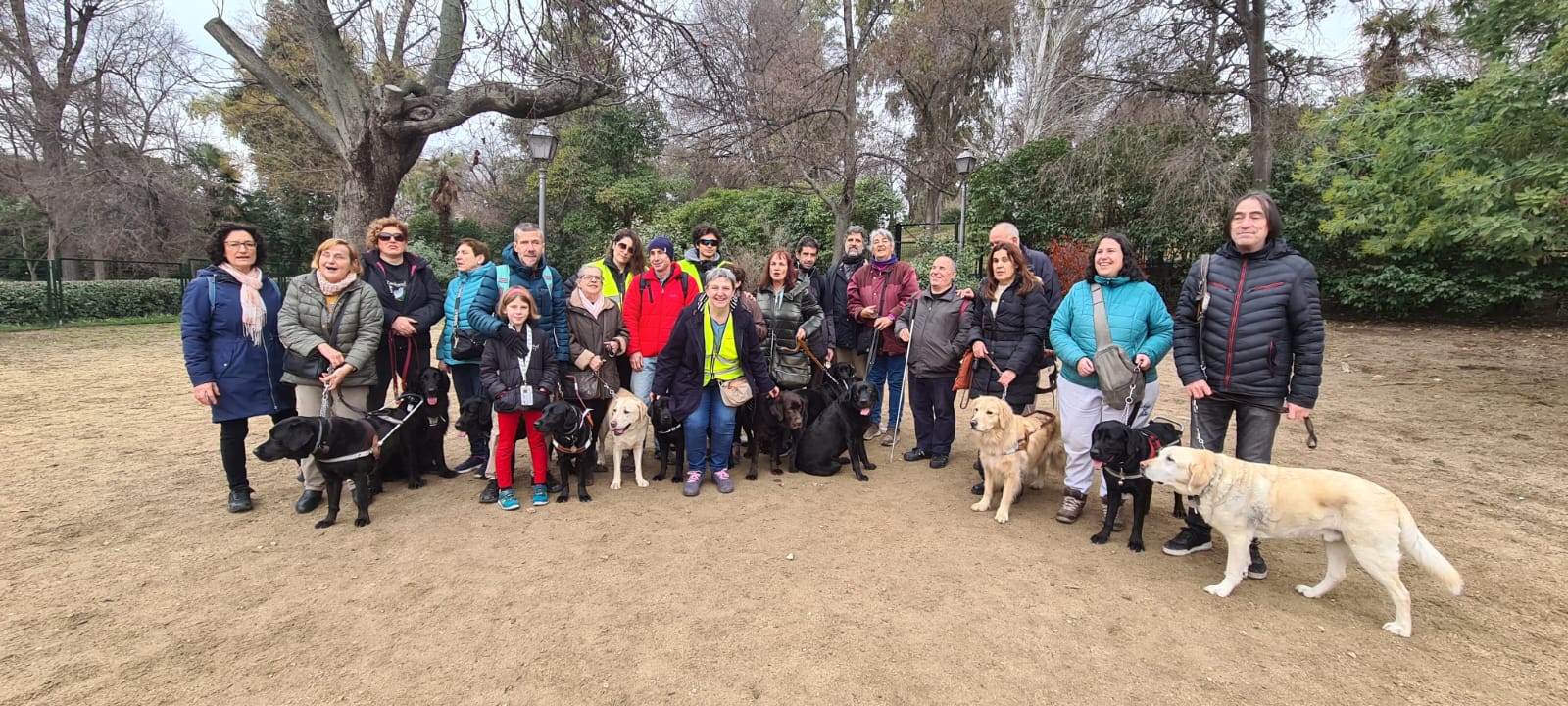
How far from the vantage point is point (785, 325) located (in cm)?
521

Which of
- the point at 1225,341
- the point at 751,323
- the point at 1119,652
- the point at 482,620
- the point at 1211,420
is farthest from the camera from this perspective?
the point at 751,323

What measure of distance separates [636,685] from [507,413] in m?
2.28

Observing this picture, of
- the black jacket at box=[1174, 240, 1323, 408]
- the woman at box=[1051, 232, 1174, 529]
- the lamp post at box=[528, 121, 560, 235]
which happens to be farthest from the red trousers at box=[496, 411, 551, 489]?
the lamp post at box=[528, 121, 560, 235]

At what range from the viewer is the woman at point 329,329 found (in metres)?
3.93

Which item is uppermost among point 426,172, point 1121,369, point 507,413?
point 426,172

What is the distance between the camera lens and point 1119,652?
263cm

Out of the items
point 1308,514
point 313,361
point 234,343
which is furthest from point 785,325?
point 234,343

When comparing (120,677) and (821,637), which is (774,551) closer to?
→ (821,637)

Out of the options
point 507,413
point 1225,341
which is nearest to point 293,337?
point 507,413

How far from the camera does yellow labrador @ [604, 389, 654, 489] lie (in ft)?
14.6

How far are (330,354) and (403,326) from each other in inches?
20.8

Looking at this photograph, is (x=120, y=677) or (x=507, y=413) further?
(x=507, y=413)

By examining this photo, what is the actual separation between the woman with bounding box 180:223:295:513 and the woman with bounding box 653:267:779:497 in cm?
237

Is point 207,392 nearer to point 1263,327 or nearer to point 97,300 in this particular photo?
point 1263,327
